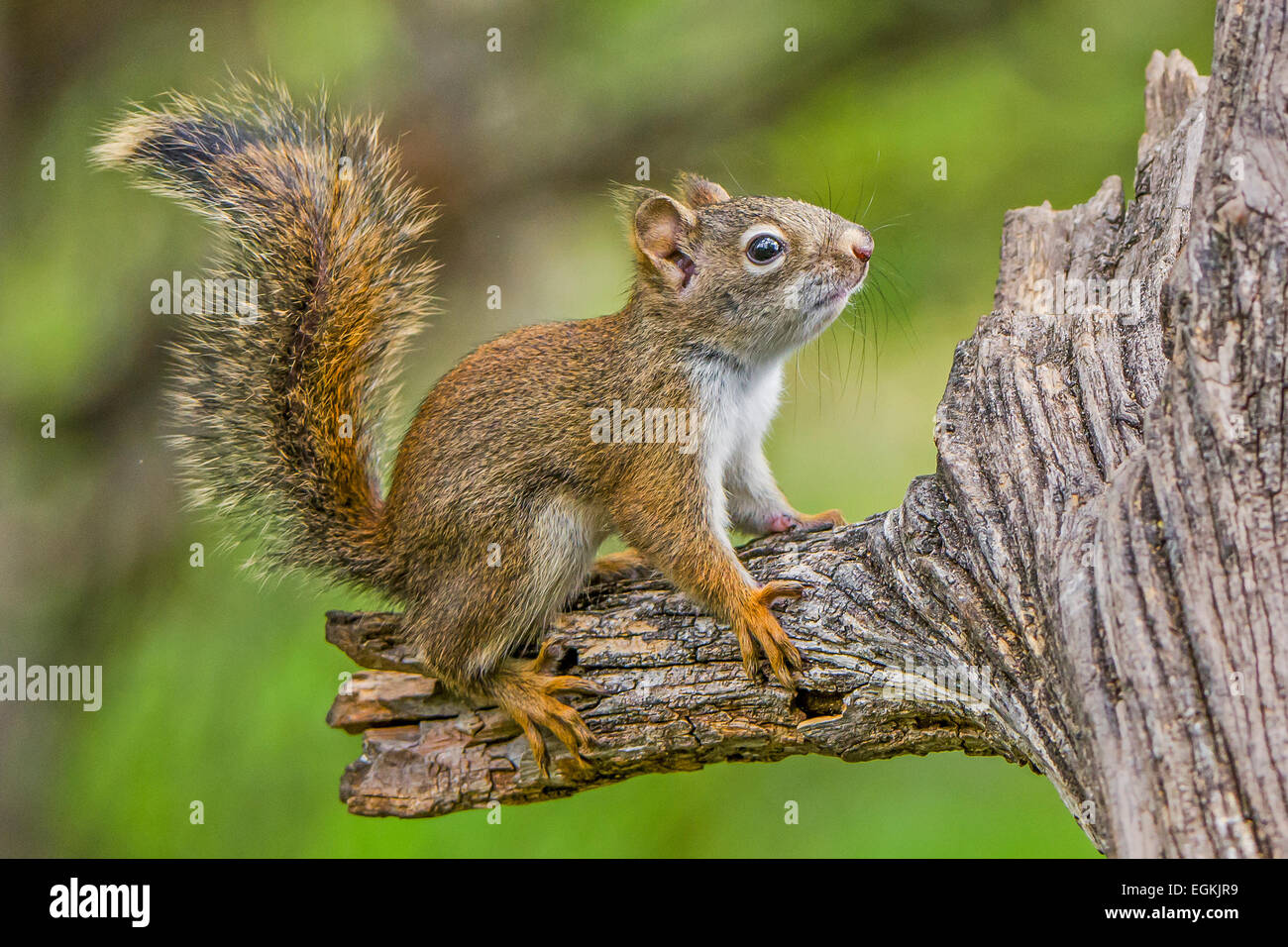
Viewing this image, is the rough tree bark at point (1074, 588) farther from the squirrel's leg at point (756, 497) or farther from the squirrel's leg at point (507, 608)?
the squirrel's leg at point (756, 497)

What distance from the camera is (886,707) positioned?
2578 mm

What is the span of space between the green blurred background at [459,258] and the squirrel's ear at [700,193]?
3.75 ft

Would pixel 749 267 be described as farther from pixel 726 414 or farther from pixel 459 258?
pixel 459 258

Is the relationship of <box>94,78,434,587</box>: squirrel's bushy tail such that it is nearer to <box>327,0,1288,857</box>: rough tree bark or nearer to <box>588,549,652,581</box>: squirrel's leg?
<box>327,0,1288,857</box>: rough tree bark

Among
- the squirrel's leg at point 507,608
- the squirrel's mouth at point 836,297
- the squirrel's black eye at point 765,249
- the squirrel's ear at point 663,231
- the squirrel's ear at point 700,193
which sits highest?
the squirrel's ear at point 700,193

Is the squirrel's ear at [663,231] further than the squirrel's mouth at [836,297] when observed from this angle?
Yes

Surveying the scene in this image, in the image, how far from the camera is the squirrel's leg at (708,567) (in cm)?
277

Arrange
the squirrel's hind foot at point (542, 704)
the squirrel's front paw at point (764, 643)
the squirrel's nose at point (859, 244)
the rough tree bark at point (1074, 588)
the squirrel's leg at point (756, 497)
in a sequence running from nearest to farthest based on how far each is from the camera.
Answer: the rough tree bark at point (1074, 588)
the squirrel's front paw at point (764, 643)
the squirrel's hind foot at point (542, 704)
the squirrel's nose at point (859, 244)
the squirrel's leg at point (756, 497)

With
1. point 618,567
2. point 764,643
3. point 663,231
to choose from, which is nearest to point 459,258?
point 663,231

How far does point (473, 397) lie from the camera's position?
11.0ft

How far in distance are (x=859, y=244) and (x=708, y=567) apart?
3.46 ft

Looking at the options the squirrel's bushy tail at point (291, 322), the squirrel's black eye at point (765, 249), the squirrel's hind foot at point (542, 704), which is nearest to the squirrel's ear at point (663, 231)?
the squirrel's black eye at point (765, 249)

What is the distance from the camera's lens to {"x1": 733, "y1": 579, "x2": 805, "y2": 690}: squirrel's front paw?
274 centimetres

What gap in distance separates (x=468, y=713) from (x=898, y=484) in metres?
3.03
